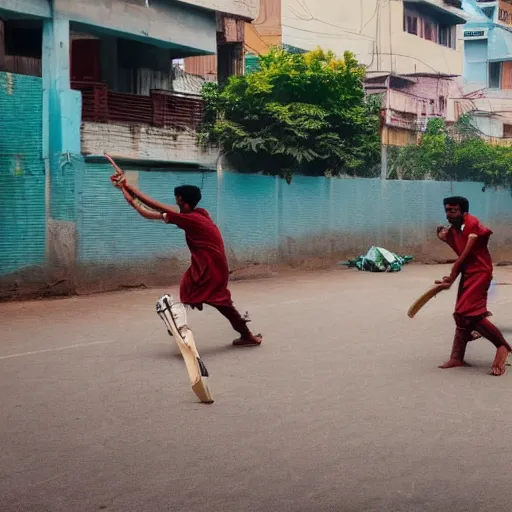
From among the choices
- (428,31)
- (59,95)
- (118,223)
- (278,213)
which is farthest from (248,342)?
(428,31)

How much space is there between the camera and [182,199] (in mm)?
8953

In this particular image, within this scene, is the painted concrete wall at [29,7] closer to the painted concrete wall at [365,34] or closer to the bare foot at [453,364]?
the bare foot at [453,364]

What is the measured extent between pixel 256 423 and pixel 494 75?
129ft

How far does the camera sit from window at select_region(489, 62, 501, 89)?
4269 centimetres

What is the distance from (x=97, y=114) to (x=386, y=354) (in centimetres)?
937

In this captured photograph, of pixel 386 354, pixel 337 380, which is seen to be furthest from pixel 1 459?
pixel 386 354

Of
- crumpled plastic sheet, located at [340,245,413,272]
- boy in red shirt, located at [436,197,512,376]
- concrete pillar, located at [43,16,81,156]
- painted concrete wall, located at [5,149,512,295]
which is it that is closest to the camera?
boy in red shirt, located at [436,197,512,376]

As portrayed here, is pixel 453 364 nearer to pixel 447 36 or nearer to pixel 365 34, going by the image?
pixel 365 34

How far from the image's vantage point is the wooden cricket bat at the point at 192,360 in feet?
22.3

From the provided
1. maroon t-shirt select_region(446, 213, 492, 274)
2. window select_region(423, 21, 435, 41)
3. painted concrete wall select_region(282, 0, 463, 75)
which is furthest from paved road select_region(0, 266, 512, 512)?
window select_region(423, 21, 435, 41)

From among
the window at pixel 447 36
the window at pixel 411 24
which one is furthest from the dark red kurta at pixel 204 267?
the window at pixel 447 36

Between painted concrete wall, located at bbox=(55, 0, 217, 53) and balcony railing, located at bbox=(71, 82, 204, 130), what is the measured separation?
1.02 meters

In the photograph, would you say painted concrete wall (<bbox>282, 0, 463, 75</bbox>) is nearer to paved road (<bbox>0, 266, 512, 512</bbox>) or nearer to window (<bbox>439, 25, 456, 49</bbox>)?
window (<bbox>439, 25, 456, 49</bbox>)

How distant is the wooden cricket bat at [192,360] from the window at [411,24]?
96.5ft
